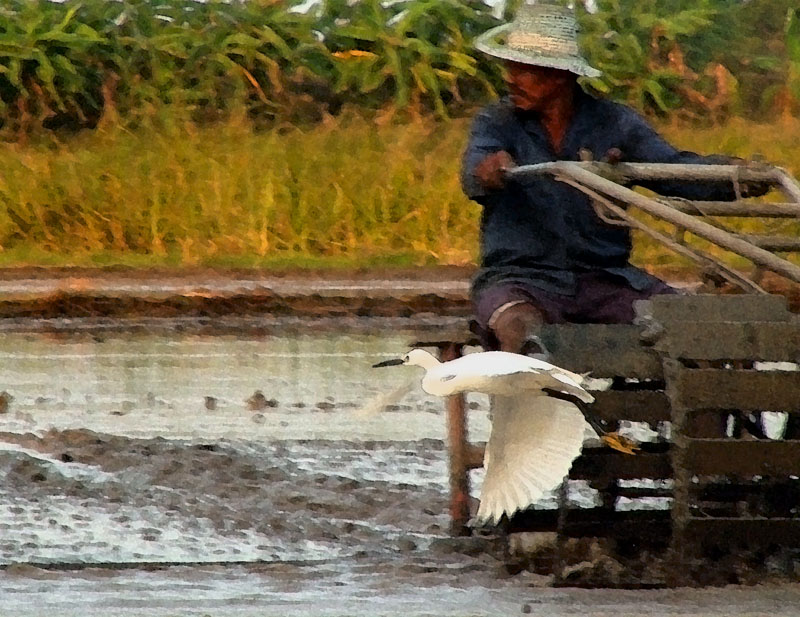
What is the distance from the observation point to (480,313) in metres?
3.38

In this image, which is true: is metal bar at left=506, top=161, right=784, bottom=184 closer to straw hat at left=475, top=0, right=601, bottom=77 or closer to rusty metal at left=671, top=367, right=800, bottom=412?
straw hat at left=475, top=0, right=601, bottom=77

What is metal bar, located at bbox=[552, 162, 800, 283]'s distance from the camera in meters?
2.76

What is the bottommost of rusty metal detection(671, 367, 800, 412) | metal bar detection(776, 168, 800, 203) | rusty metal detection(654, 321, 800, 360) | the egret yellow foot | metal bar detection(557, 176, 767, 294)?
the egret yellow foot

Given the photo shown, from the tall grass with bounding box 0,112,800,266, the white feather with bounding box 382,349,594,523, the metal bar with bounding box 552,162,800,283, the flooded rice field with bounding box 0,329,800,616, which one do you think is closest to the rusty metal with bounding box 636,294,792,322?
the metal bar with bounding box 552,162,800,283

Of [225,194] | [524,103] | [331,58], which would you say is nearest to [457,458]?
[524,103]

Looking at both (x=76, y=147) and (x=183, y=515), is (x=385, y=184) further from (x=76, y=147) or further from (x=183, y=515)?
(x=183, y=515)

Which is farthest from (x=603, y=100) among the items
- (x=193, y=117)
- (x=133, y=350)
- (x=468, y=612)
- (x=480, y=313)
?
(x=193, y=117)

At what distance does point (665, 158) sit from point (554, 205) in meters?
0.28

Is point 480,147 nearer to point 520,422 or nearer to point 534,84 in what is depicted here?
point 534,84

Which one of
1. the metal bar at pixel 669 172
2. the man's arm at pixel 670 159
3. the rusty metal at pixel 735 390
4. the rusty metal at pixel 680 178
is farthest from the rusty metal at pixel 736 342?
A: the man's arm at pixel 670 159

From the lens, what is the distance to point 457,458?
139 inches

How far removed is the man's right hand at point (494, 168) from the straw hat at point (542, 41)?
244 millimetres

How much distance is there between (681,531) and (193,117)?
15.5 feet

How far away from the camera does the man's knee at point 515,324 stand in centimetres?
321
